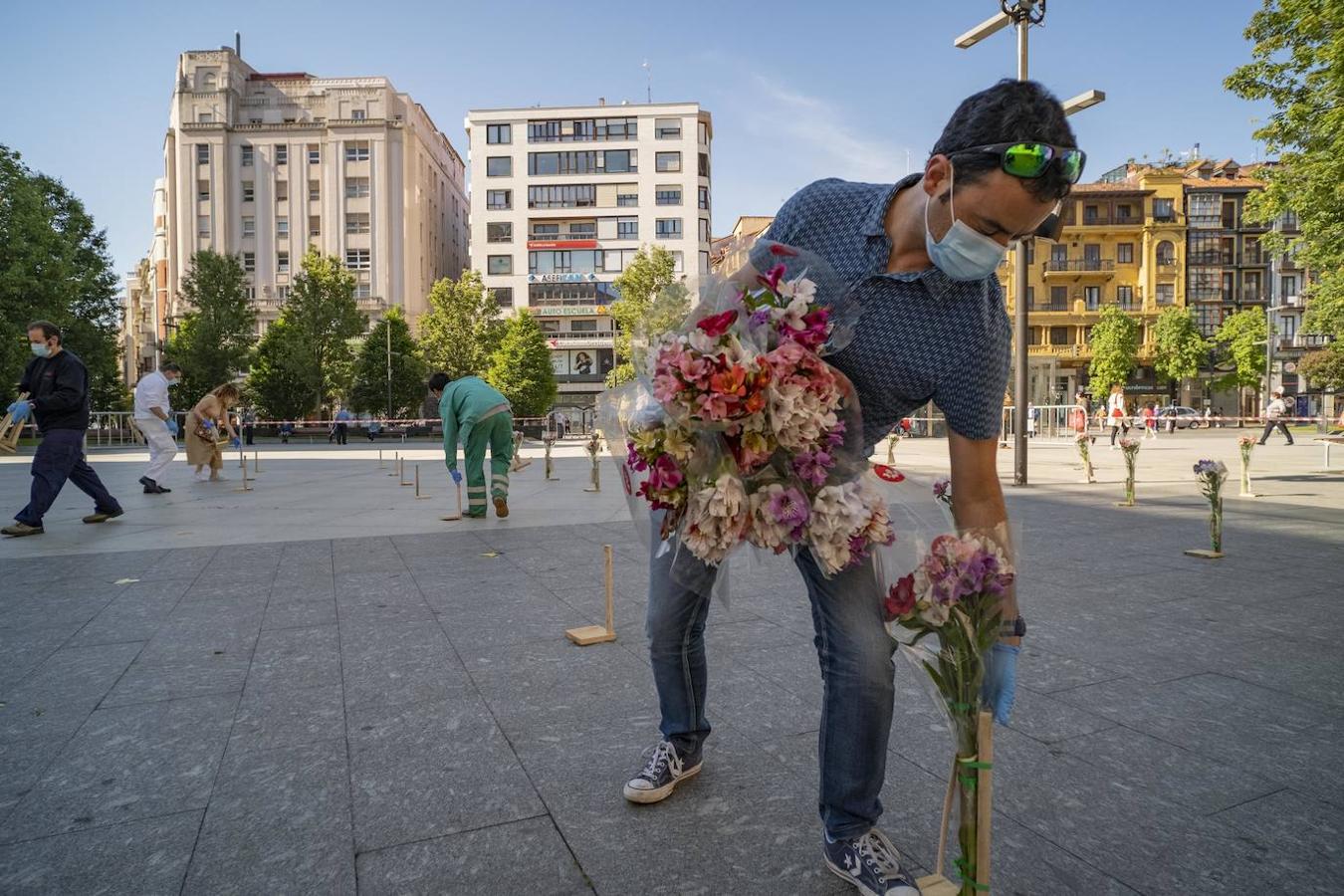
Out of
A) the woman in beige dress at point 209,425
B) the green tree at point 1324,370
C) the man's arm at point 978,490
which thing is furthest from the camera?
the green tree at point 1324,370

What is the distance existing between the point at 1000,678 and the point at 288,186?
227ft

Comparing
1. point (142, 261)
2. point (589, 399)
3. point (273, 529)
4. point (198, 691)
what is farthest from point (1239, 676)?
point (142, 261)

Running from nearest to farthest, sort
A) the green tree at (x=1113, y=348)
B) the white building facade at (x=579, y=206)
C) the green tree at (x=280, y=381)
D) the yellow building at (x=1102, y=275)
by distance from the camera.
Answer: the green tree at (x=280, y=381)
the green tree at (x=1113, y=348)
the yellow building at (x=1102, y=275)
the white building facade at (x=579, y=206)

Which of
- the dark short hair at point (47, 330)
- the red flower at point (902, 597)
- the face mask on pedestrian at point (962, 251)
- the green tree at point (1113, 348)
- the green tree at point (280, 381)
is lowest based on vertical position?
the red flower at point (902, 597)

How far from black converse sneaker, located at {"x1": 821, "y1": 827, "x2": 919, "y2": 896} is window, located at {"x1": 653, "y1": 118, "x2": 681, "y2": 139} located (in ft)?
221

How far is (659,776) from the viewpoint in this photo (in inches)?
104

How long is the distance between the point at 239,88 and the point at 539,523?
68899 mm

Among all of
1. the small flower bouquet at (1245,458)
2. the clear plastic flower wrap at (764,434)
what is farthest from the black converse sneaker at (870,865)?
the small flower bouquet at (1245,458)

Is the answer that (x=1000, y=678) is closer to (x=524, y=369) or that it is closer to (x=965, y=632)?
(x=965, y=632)

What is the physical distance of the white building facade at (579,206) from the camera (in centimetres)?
6444

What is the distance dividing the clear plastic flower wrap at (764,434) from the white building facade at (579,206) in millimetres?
62324

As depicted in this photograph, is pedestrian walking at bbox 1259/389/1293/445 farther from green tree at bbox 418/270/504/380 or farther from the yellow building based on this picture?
green tree at bbox 418/270/504/380

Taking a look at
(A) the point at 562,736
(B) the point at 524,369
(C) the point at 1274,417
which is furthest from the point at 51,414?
(B) the point at 524,369

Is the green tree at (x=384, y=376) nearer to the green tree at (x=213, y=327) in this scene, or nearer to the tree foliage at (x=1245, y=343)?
the green tree at (x=213, y=327)
